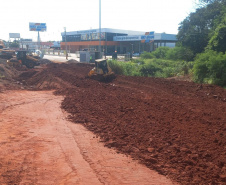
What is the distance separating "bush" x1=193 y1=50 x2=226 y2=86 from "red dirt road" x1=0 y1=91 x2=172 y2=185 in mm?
11251

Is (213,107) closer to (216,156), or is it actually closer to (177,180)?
(216,156)

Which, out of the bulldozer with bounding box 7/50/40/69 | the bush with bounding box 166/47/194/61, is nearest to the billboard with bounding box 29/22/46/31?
the bulldozer with bounding box 7/50/40/69

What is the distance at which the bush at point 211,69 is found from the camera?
16.7 m

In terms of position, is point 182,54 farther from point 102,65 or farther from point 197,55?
point 102,65

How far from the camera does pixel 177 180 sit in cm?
553

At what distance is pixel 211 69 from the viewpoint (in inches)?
675

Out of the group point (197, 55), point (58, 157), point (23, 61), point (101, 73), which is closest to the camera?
point (58, 157)

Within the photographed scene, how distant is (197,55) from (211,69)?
673 cm

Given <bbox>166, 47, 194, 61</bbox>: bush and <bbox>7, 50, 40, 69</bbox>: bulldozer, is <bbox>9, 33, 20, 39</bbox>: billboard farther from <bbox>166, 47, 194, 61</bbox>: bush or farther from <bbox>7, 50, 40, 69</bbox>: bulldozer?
<bbox>166, 47, 194, 61</bbox>: bush

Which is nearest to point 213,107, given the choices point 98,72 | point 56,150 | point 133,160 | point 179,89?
point 179,89

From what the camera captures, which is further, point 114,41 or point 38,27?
point 38,27

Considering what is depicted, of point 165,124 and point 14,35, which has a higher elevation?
point 14,35

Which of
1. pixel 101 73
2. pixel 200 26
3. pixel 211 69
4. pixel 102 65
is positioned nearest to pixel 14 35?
pixel 200 26

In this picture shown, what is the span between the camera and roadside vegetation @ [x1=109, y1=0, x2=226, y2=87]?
17516mm
